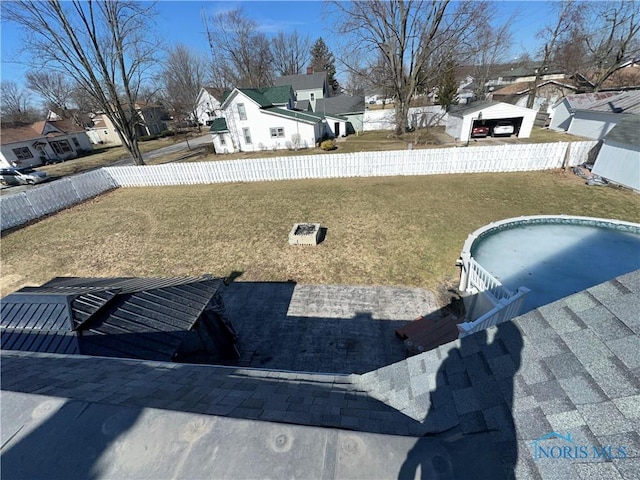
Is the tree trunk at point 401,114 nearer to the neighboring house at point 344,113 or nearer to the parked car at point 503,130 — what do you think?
the neighboring house at point 344,113

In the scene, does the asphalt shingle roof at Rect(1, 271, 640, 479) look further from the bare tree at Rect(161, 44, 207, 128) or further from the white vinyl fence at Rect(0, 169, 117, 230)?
the bare tree at Rect(161, 44, 207, 128)

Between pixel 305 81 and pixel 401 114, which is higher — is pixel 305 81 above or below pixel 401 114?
above

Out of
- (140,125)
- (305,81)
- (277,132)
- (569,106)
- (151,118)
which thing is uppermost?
(305,81)

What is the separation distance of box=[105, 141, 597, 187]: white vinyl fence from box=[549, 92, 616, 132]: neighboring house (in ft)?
42.7

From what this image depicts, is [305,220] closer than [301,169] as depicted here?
Yes

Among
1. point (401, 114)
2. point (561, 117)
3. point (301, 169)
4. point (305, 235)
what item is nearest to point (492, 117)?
point (401, 114)

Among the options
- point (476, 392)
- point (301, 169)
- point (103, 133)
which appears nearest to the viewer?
point (476, 392)

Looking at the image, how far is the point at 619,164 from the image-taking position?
11773 millimetres

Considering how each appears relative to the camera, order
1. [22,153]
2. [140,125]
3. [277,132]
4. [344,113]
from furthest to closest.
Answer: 1. [140,125]
2. [344,113]
3. [22,153]
4. [277,132]

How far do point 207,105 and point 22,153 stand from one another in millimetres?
29118

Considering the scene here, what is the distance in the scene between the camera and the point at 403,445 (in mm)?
1484

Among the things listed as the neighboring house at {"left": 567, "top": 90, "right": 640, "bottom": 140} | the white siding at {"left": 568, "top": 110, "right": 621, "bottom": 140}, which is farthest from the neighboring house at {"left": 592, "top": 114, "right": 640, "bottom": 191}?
the white siding at {"left": 568, "top": 110, "right": 621, "bottom": 140}

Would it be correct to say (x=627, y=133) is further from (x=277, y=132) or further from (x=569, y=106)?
(x=277, y=132)

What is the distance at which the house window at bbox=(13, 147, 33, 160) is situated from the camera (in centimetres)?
2572
